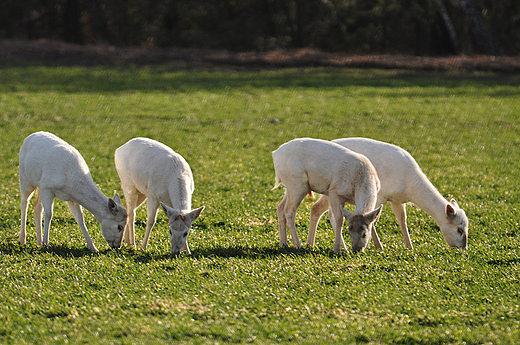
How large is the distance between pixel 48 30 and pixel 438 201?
4083 centimetres

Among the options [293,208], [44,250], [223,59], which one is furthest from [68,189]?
[223,59]

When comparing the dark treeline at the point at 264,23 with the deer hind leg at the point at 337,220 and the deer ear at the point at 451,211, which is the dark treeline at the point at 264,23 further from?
the deer hind leg at the point at 337,220

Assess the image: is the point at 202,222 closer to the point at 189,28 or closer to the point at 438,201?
the point at 438,201

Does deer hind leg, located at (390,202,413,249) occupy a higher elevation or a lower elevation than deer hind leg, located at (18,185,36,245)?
lower

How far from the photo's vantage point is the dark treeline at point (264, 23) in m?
42.0

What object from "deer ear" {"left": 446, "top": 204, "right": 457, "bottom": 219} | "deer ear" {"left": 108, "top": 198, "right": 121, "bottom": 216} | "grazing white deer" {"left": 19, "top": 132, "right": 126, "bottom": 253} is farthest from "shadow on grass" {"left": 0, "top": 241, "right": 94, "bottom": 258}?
"deer ear" {"left": 446, "top": 204, "right": 457, "bottom": 219}

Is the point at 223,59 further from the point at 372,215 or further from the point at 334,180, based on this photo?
the point at 372,215

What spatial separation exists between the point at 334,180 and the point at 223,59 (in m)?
27.2

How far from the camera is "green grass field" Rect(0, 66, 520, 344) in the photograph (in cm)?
561

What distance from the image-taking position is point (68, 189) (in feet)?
26.3

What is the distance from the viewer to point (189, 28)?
44125mm

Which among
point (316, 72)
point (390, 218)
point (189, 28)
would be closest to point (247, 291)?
point (390, 218)

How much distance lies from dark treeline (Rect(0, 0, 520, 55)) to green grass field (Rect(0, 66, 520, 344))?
2272cm

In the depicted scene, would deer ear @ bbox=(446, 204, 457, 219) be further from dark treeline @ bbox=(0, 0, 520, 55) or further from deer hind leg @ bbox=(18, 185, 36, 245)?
dark treeline @ bbox=(0, 0, 520, 55)
